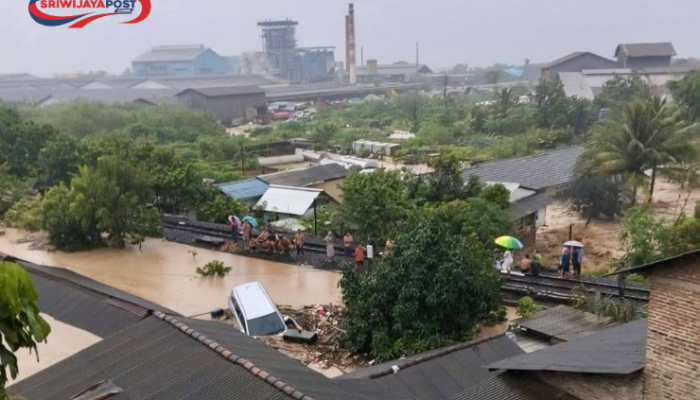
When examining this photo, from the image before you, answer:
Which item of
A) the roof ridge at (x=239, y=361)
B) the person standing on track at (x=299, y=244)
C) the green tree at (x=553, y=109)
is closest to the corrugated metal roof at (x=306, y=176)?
the person standing on track at (x=299, y=244)

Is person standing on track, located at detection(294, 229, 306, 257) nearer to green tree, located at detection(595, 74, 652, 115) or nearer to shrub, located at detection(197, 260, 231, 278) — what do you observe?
shrub, located at detection(197, 260, 231, 278)

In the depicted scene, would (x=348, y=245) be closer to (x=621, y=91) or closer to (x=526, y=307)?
(x=526, y=307)

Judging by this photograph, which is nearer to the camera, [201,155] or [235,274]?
[235,274]

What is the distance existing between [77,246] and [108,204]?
2.03 metres

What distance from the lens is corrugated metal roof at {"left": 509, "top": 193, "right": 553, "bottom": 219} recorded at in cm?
2162

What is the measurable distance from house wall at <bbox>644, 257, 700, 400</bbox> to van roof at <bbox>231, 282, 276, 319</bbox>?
8.87 metres

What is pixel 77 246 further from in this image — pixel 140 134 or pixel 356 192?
pixel 140 134

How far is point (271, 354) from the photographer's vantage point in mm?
9133

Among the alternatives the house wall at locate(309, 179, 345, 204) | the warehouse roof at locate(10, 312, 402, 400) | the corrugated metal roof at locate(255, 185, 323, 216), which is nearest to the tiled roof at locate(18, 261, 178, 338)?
the warehouse roof at locate(10, 312, 402, 400)

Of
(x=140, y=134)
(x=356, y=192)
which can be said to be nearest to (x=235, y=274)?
(x=356, y=192)

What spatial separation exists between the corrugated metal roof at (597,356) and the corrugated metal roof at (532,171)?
17.6 m

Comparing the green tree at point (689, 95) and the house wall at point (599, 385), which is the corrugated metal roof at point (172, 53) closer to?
the green tree at point (689, 95)

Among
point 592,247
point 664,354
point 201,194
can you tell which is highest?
point 664,354

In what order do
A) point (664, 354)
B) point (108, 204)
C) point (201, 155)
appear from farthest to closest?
point (201, 155)
point (108, 204)
point (664, 354)
